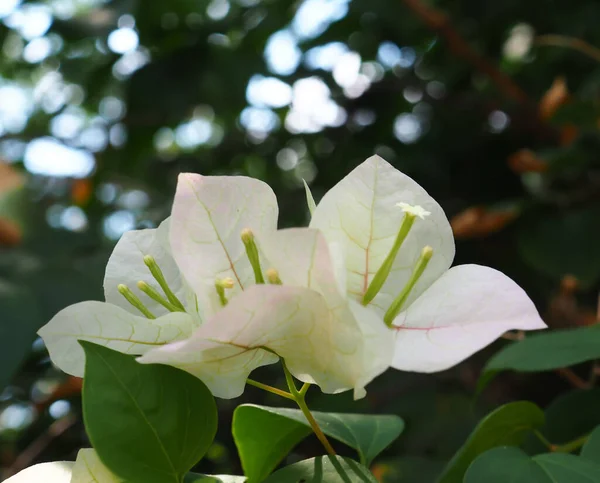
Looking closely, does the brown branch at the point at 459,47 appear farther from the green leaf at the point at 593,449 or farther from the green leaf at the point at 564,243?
the green leaf at the point at 593,449

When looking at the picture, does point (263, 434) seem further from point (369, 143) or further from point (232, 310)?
point (369, 143)

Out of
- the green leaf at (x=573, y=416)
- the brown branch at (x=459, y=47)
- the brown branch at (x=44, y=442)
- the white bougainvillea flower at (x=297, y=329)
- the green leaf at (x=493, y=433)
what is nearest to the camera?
the white bougainvillea flower at (x=297, y=329)

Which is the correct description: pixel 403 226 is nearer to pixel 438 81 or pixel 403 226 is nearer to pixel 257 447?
pixel 257 447

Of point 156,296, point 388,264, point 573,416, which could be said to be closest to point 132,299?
point 156,296

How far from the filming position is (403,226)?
0.29 meters

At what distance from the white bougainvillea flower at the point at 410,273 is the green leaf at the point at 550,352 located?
0.13 meters

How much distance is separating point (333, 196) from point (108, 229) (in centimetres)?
135

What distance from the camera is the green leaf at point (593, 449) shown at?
0.32 m

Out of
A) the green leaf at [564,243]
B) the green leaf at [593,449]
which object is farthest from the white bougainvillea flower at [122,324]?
the green leaf at [564,243]

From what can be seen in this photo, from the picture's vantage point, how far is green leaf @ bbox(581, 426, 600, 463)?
32cm

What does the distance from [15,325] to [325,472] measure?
0.45 meters

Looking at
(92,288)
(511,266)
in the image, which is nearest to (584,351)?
(92,288)

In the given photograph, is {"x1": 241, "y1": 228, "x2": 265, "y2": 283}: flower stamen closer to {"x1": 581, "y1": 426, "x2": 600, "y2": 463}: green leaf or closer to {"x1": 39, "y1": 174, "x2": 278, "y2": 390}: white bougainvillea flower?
{"x1": 39, "y1": 174, "x2": 278, "y2": 390}: white bougainvillea flower

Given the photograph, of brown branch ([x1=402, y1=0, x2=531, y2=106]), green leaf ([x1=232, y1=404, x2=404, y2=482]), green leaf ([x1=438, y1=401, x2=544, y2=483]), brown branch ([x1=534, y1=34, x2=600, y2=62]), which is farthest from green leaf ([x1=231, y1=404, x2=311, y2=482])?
brown branch ([x1=402, y1=0, x2=531, y2=106])
